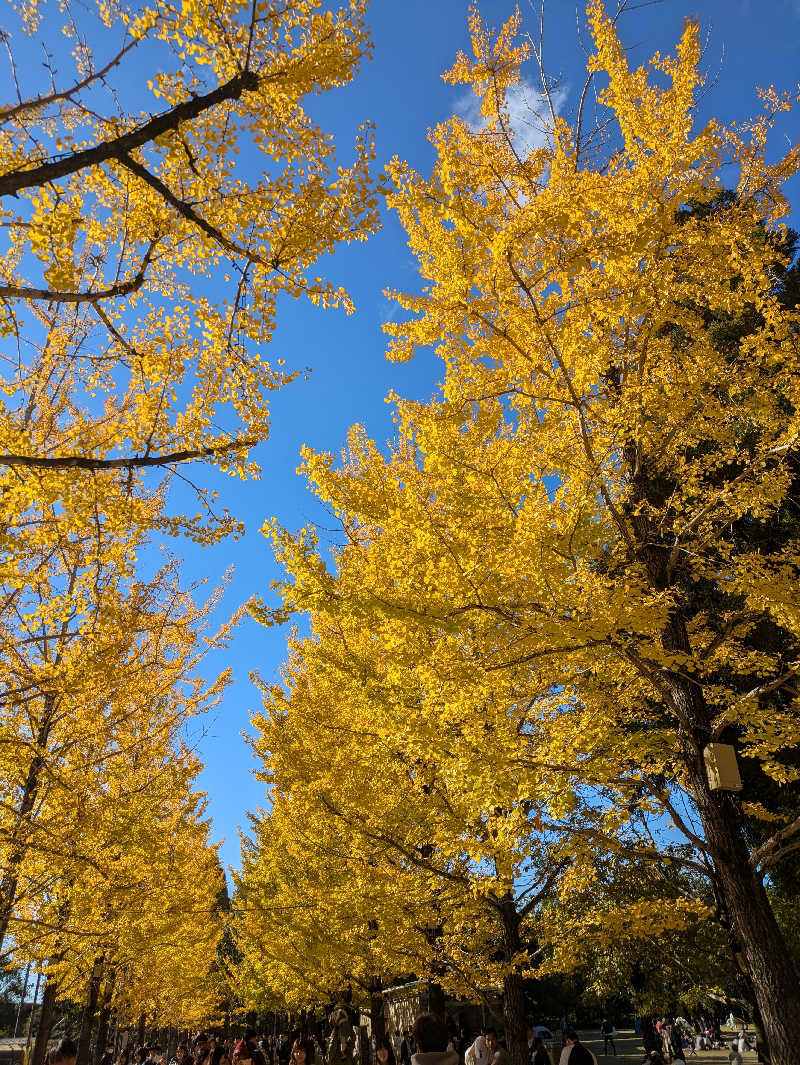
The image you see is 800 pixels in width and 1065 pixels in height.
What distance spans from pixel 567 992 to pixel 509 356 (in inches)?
1115

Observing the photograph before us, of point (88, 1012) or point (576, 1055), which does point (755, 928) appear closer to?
point (576, 1055)

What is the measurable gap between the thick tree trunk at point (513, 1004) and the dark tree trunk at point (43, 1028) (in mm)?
5177

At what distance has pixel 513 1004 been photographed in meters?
6.66

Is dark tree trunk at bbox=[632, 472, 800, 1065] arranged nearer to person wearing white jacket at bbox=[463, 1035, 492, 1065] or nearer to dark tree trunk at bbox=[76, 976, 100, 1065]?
person wearing white jacket at bbox=[463, 1035, 492, 1065]

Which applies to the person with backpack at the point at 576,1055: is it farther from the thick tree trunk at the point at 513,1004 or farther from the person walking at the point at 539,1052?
the person walking at the point at 539,1052

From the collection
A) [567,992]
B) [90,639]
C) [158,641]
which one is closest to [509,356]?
[90,639]

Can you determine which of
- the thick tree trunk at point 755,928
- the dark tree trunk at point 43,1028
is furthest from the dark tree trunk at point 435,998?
the thick tree trunk at point 755,928

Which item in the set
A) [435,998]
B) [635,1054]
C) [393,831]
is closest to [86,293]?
[393,831]

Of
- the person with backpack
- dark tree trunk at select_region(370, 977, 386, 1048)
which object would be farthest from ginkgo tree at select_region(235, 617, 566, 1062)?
dark tree trunk at select_region(370, 977, 386, 1048)

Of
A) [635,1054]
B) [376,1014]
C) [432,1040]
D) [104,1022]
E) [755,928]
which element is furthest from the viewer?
[635,1054]

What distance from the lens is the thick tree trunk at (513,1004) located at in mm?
6559

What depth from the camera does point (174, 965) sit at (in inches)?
549

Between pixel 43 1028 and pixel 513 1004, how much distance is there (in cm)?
554

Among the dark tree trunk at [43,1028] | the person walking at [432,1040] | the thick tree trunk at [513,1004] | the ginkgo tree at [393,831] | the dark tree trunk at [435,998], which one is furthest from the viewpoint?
the dark tree trunk at [435,998]
